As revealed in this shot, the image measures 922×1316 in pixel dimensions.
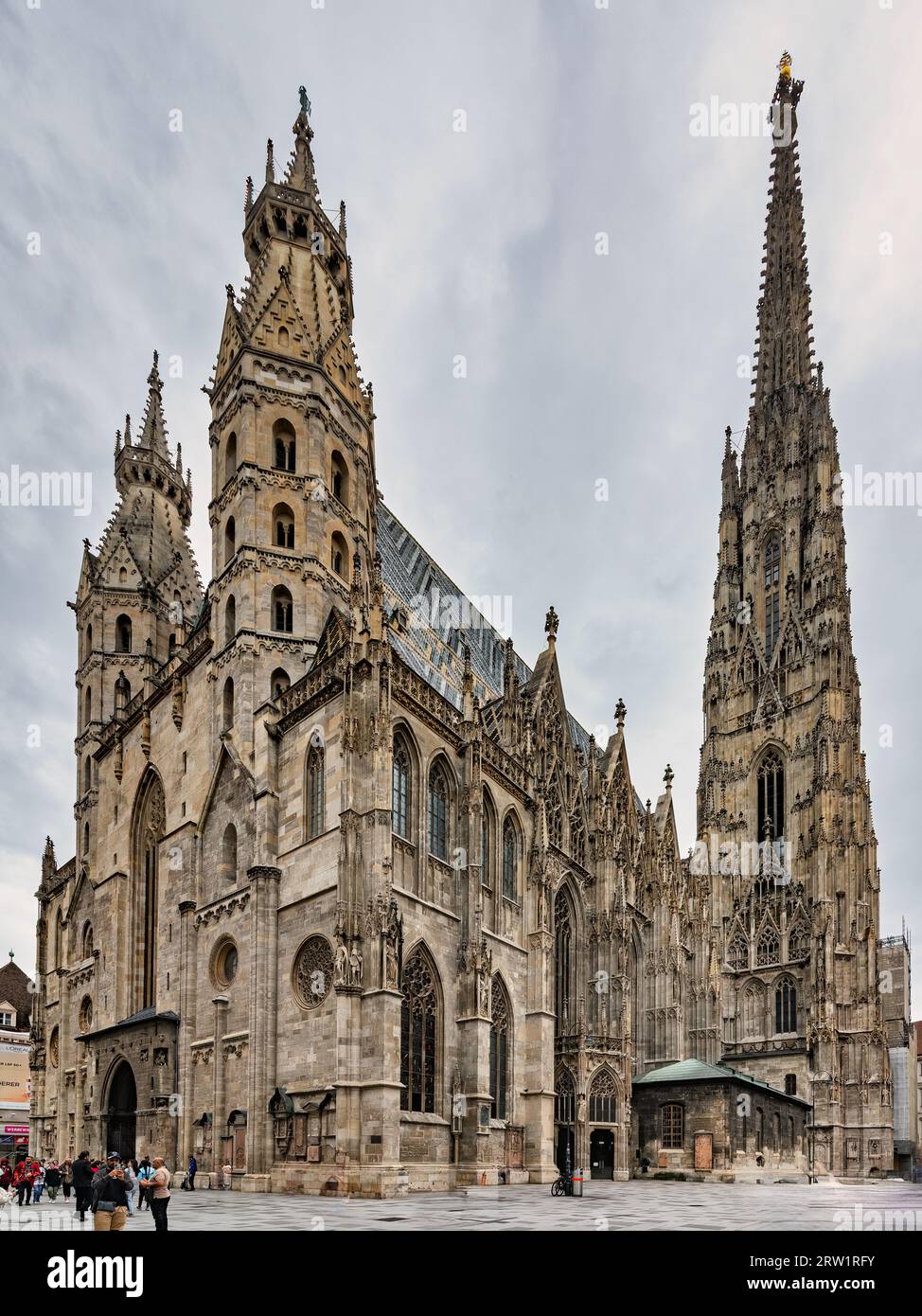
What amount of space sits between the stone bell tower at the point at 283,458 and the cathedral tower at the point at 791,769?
44173 millimetres

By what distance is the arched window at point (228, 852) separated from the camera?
118 ft

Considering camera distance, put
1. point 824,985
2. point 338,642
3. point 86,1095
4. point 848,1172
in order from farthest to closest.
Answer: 1. point 824,985
2. point 848,1172
3. point 86,1095
4. point 338,642

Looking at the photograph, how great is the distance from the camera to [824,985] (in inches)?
2611

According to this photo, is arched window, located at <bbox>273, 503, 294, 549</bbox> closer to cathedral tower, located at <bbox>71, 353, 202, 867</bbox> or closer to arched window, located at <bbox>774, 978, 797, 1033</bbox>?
cathedral tower, located at <bbox>71, 353, 202, 867</bbox>

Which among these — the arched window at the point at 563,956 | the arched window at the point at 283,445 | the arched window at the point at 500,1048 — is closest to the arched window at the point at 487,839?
the arched window at the point at 500,1048

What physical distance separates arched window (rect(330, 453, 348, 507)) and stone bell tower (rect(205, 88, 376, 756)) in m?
0.05

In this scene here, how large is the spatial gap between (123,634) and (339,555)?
19206mm

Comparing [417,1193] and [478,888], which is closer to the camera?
[417,1193]

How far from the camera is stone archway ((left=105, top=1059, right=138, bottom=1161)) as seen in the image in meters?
38.6

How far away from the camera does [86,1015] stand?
45531mm
